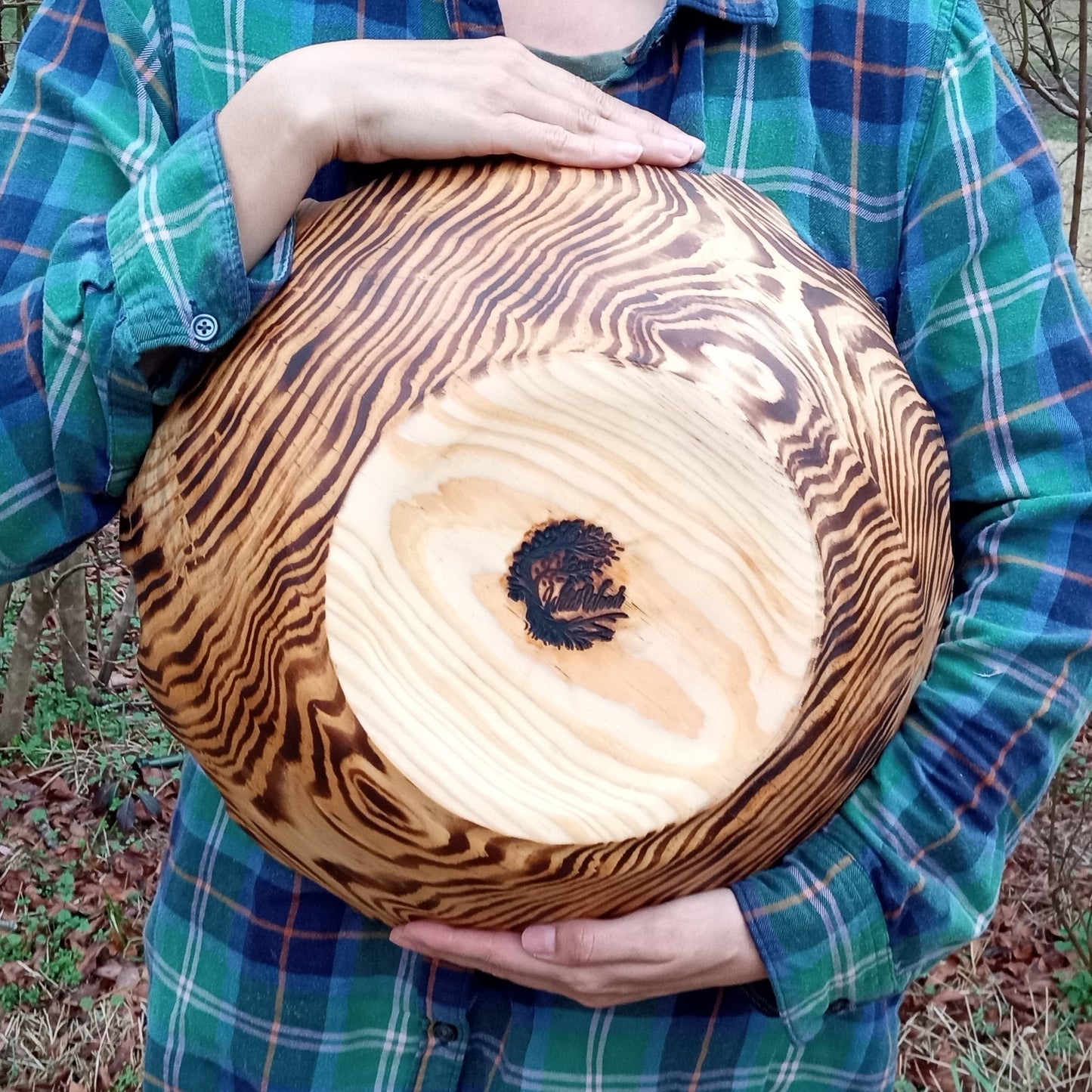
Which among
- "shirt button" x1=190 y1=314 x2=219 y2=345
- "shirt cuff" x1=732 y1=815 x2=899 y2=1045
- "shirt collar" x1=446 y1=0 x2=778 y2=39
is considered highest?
"shirt collar" x1=446 y1=0 x2=778 y2=39

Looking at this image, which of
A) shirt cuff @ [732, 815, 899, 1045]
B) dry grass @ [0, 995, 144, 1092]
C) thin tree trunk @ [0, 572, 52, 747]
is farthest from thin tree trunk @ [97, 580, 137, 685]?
shirt cuff @ [732, 815, 899, 1045]

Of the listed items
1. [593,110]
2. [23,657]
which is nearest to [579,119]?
[593,110]

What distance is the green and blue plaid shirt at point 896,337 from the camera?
1.17 m

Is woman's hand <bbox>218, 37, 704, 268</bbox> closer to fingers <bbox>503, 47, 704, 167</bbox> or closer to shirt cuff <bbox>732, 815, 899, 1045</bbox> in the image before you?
fingers <bbox>503, 47, 704, 167</bbox>

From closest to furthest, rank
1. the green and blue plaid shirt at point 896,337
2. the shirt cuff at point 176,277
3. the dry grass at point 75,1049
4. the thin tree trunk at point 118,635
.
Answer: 1. the shirt cuff at point 176,277
2. the green and blue plaid shirt at point 896,337
3. the dry grass at point 75,1049
4. the thin tree trunk at point 118,635

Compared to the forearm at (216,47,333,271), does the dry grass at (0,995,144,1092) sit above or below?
below

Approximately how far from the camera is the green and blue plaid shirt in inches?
46.1

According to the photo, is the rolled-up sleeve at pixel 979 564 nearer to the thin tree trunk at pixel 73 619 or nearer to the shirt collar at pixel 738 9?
the shirt collar at pixel 738 9

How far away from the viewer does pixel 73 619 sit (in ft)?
13.2

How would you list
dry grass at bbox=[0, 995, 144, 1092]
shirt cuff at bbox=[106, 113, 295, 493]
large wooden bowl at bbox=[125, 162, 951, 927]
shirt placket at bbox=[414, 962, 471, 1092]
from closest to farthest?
large wooden bowl at bbox=[125, 162, 951, 927] < shirt cuff at bbox=[106, 113, 295, 493] < shirt placket at bbox=[414, 962, 471, 1092] < dry grass at bbox=[0, 995, 144, 1092]

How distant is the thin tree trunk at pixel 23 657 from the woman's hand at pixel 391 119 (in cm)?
287

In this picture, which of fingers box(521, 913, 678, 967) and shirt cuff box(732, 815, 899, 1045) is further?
shirt cuff box(732, 815, 899, 1045)

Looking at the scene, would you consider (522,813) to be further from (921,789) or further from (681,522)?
(921,789)

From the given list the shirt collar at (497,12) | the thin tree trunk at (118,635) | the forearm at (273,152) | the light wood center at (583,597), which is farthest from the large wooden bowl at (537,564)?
the thin tree trunk at (118,635)
